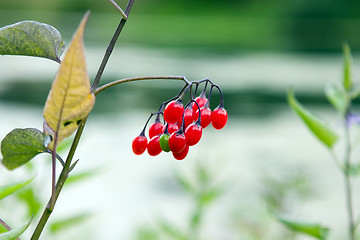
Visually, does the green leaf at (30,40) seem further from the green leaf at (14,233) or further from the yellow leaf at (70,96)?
the green leaf at (14,233)

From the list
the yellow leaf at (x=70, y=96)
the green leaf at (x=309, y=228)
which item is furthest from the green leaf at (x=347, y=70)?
the yellow leaf at (x=70, y=96)

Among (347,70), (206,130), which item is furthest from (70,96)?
(206,130)

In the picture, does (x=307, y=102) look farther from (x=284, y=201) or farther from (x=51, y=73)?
(x=284, y=201)

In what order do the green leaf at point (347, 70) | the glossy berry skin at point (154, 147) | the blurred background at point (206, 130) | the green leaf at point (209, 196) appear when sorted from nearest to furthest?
the glossy berry skin at point (154, 147), the green leaf at point (347, 70), the green leaf at point (209, 196), the blurred background at point (206, 130)

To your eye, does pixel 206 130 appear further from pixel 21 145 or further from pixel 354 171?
pixel 21 145

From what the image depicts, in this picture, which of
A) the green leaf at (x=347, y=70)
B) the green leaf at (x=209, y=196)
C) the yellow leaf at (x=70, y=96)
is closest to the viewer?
the yellow leaf at (x=70, y=96)

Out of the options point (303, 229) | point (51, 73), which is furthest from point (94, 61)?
point (303, 229)

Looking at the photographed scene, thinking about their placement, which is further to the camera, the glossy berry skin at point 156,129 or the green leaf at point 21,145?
the glossy berry skin at point 156,129
